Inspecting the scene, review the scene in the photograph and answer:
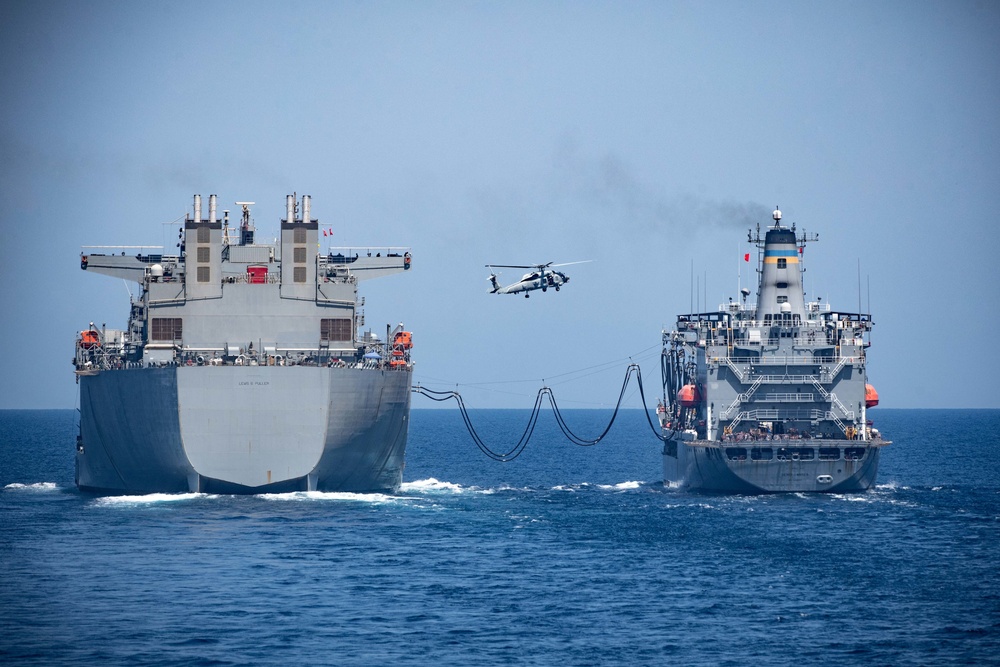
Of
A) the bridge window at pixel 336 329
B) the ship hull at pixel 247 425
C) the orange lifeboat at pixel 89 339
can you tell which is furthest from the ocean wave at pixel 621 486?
the orange lifeboat at pixel 89 339

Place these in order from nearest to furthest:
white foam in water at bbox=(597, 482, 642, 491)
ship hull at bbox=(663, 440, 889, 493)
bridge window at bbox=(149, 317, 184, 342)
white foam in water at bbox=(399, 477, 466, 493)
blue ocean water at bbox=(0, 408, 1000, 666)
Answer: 1. blue ocean water at bbox=(0, 408, 1000, 666)
2. bridge window at bbox=(149, 317, 184, 342)
3. ship hull at bbox=(663, 440, 889, 493)
4. white foam in water at bbox=(399, 477, 466, 493)
5. white foam in water at bbox=(597, 482, 642, 491)

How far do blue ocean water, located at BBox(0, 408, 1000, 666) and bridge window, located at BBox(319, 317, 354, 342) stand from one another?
23.4ft

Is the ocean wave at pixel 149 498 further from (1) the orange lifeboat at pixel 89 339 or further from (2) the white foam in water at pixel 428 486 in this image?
(2) the white foam in water at pixel 428 486

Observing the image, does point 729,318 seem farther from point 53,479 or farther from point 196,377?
point 53,479

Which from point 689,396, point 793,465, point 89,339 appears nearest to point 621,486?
point 689,396

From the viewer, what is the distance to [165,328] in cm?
5997

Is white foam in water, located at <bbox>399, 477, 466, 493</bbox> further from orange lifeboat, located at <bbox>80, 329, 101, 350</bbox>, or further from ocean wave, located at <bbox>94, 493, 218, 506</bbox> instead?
orange lifeboat, located at <bbox>80, 329, 101, 350</bbox>

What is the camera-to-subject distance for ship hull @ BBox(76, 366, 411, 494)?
53844mm

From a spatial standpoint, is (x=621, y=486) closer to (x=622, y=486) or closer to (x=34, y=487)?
(x=622, y=486)

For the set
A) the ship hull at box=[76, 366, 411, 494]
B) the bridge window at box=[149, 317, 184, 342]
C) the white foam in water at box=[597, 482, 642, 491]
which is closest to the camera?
the ship hull at box=[76, 366, 411, 494]

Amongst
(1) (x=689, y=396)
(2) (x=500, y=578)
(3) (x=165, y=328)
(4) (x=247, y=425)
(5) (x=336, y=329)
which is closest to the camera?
(2) (x=500, y=578)

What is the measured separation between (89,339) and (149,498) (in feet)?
33.7

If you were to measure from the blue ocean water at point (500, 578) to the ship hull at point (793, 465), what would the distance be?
1.27m

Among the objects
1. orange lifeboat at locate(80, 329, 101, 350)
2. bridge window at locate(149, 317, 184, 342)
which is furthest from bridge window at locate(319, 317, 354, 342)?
orange lifeboat at locate(80, 329, 101, 350)
